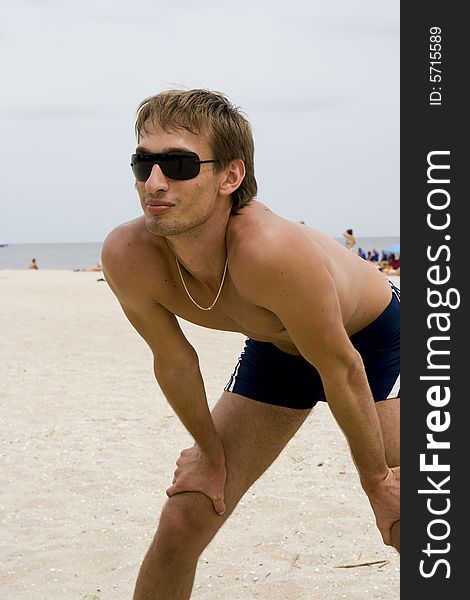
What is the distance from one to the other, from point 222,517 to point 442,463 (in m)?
1.00

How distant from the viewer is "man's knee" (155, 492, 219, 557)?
3.22m

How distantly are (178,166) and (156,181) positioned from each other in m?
0.09

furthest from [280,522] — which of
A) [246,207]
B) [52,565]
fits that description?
[246,207]

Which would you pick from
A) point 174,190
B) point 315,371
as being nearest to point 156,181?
point 174,190

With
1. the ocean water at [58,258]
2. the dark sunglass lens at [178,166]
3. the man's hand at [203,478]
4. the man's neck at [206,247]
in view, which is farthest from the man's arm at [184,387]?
the ocean water at [58,258]

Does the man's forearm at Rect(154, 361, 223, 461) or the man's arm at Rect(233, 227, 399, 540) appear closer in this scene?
the man's arm at Rect(233, 227, 399, 540)

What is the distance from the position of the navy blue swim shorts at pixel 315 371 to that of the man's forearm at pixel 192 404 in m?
0.28

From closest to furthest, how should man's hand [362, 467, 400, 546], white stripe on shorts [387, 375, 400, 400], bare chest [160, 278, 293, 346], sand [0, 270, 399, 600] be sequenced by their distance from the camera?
man's hand [362, 467, 400, 546] → bare chest [160, 278, 293, 346] → white stripe on shorts [387, 375, 400, 400] → sand [0, 270, 399, 600]

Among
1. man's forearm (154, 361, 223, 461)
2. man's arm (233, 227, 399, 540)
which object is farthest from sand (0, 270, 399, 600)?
man's arm (233, 227, 399, 540)

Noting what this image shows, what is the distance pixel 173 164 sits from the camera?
289cm

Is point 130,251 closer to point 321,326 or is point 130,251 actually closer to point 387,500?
point 321,326

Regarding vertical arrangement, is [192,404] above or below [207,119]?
below

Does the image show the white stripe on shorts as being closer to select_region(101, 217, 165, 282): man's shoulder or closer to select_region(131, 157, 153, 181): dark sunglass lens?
select_region(101, 217, 165, 282): man's shoulder

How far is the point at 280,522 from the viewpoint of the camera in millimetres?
5027
